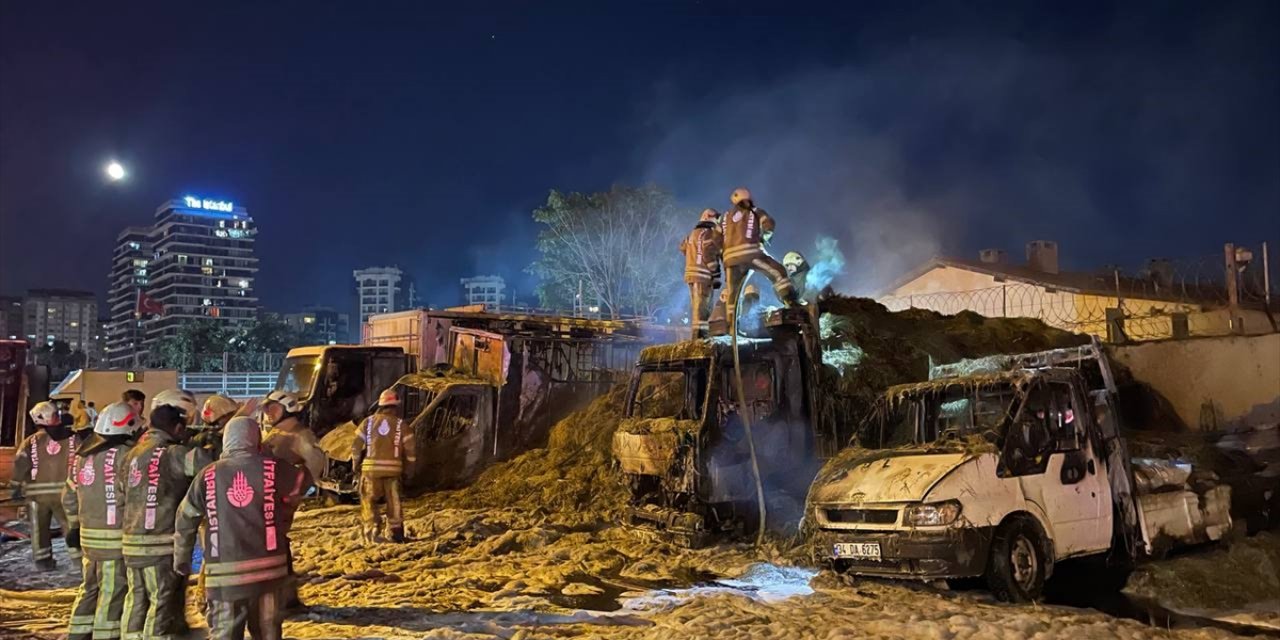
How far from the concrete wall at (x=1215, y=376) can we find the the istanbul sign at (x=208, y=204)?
133 m

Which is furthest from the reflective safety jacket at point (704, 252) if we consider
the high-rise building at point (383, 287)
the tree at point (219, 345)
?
the high-rise building at point (383, 287)

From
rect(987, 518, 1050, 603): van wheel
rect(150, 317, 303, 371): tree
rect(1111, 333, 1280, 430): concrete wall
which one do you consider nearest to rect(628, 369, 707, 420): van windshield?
rect(987, 518, 1050, 603): van wheel

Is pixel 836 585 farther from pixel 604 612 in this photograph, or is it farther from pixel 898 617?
pixel 604 612

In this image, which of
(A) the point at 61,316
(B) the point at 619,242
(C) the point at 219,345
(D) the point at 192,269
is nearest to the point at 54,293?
(A) the point at 61,316

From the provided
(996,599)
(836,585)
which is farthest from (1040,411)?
(836,585)

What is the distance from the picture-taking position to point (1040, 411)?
7.62 meters

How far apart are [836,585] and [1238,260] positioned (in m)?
9.20

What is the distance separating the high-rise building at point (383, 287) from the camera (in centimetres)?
14575

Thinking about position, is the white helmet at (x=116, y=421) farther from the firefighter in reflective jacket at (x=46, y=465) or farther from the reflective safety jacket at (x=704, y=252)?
the reflective safety jacket at (x=704, y=252)

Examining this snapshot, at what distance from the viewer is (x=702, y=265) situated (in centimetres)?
1134

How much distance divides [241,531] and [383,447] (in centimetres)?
545

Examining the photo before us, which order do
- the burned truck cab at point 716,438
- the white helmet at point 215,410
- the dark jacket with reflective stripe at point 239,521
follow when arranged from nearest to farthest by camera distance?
the dark jacket with reflective stripe at point 239,521 < the white helmet at point 215,410 < the burned truck cab at point 716,438

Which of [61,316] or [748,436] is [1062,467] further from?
[61,316]

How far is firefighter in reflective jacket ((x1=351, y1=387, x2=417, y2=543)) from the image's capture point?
400 inches
